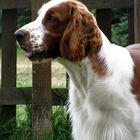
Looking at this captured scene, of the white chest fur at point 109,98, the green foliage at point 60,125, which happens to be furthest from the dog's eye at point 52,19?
the green foliage at point 60,125

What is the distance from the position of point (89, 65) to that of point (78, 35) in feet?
1.04

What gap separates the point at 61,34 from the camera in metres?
4.79

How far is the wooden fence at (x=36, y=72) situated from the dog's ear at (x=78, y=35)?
1.71m

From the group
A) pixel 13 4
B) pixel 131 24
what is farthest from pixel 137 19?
pixel 13 4

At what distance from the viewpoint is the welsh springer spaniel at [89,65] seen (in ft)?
15.6

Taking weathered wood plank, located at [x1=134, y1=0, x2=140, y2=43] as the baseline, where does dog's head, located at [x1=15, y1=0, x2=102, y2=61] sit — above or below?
Result: below

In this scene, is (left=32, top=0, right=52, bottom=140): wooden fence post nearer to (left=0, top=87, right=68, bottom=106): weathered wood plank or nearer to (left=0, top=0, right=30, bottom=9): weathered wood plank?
(left=0, top=87, right=68, bottom=106): weathered wood plank

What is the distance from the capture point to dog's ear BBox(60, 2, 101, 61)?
473cm

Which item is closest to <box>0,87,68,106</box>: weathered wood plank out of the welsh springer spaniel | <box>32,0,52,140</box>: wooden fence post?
<box>32,0,52,140</box>: wooden fence post

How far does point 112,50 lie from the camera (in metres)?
5.01

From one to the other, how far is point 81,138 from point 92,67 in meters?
0.70

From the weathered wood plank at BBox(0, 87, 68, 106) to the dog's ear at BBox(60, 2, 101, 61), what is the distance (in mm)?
2221

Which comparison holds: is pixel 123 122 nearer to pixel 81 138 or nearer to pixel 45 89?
pixel 81 138

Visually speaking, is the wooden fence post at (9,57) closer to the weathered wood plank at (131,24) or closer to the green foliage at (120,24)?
the weathered wood plank at (131,24)
